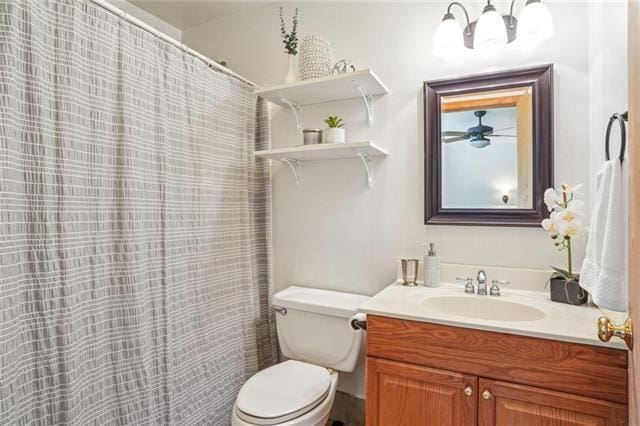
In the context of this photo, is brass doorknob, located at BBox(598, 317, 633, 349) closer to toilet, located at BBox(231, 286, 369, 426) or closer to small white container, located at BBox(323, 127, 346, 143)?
toilet, located at BBox(231, 286, 369, 426)

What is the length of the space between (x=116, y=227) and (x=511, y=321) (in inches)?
60.1

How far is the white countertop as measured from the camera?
1.00 m

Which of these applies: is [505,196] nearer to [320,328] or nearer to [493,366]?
Answer: [493,366]

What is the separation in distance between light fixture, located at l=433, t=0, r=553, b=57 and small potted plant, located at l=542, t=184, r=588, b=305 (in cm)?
64

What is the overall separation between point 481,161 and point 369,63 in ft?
2.52

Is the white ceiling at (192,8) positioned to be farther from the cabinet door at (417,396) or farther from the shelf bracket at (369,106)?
the cabinet door at (417,396)

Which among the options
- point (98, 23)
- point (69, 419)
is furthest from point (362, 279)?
point (98, 23)

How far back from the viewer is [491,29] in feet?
4.55

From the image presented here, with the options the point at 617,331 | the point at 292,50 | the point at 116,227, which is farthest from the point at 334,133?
the point at 617,331

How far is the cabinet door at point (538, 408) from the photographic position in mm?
953

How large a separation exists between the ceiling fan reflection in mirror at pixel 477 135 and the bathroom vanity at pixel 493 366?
675 mm

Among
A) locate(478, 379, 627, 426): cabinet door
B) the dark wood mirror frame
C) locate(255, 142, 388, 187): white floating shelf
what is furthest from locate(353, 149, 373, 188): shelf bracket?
locate(478, 379, 627, 426): cabinet door

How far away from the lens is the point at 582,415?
38.5 inches

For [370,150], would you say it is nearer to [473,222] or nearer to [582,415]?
[473,222]
